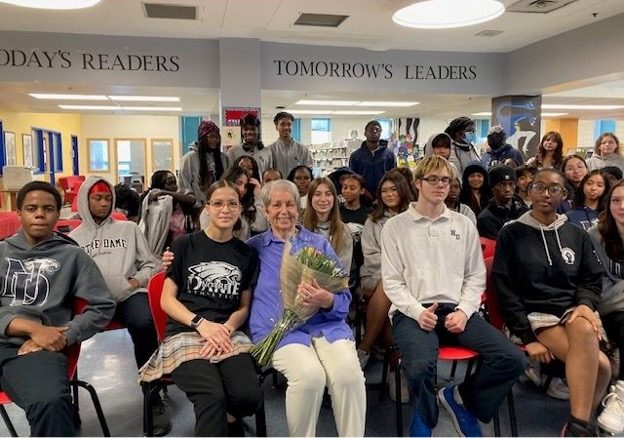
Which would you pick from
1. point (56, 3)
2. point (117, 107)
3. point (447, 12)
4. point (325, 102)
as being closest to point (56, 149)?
point (117, 107)

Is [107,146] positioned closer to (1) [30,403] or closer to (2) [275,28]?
(2) [275,28]

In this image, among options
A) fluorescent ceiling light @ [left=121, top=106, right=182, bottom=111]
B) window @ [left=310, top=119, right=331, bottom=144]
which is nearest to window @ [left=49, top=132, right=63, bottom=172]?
fluorescent ceiling light @ [left=121, top=106, right=182, bottom=111]

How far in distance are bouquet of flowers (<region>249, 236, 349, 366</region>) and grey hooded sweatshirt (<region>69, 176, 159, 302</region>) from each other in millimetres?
1006

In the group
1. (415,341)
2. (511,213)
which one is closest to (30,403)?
(415,341)

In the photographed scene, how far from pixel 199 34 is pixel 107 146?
1144 centimetres

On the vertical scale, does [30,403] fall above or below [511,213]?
below

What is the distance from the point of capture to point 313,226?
3266 mm

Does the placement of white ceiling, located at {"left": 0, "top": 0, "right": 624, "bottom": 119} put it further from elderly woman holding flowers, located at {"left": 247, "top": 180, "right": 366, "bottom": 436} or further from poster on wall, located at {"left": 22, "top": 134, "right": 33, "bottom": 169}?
poster on wall, located at {"left": 22, "top": 134, "right": 33, "bottom": 169}

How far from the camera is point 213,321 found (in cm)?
246

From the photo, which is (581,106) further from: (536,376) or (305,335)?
(305,335)

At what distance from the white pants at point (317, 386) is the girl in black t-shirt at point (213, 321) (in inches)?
6.2

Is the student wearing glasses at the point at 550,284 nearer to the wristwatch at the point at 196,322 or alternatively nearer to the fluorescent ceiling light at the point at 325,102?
the wristwatch at the point at 196,322

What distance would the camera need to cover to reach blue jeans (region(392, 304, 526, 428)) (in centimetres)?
242

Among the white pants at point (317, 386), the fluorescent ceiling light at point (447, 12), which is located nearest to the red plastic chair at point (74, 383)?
the white pants at point (317, 386)
